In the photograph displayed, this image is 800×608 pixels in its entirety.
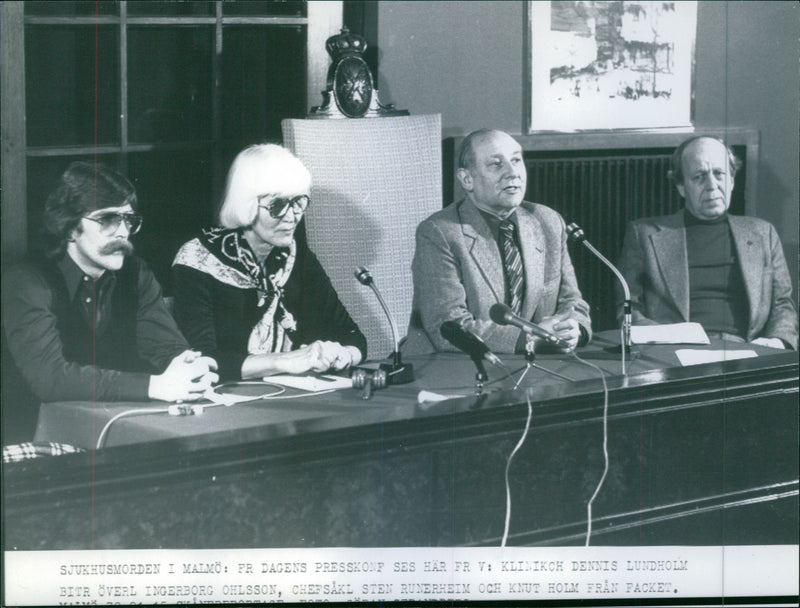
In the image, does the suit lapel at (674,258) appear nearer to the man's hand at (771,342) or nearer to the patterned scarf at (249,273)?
the man's hand at (771,342)

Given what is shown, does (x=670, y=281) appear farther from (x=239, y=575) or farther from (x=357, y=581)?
(x=239, y=575)

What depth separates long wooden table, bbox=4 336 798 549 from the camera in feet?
6.73

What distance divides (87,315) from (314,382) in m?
0.53

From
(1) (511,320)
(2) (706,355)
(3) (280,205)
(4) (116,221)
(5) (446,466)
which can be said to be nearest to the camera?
(5) (446,466)

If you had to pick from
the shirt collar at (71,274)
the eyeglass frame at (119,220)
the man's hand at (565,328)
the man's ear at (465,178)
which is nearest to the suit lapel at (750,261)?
the man's hand at (565,328)

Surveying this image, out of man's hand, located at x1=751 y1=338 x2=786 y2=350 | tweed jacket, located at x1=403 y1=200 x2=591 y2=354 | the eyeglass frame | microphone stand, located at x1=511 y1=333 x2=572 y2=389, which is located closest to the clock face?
tweed jacket, located at x1=403 y1=200 x2=591 y2=354

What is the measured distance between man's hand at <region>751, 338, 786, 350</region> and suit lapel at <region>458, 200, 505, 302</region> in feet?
2.29

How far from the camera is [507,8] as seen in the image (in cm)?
349

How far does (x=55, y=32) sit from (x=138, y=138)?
0.33 m

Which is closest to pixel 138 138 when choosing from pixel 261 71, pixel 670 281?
pixel 261 71

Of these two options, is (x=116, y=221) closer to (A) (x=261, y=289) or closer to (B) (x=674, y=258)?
(A) (x=261, y=289)

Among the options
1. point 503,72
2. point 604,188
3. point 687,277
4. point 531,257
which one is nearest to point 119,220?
point 531,257

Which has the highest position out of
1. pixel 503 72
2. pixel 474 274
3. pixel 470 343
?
pixel 503 72

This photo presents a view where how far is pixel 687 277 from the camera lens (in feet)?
10.1
